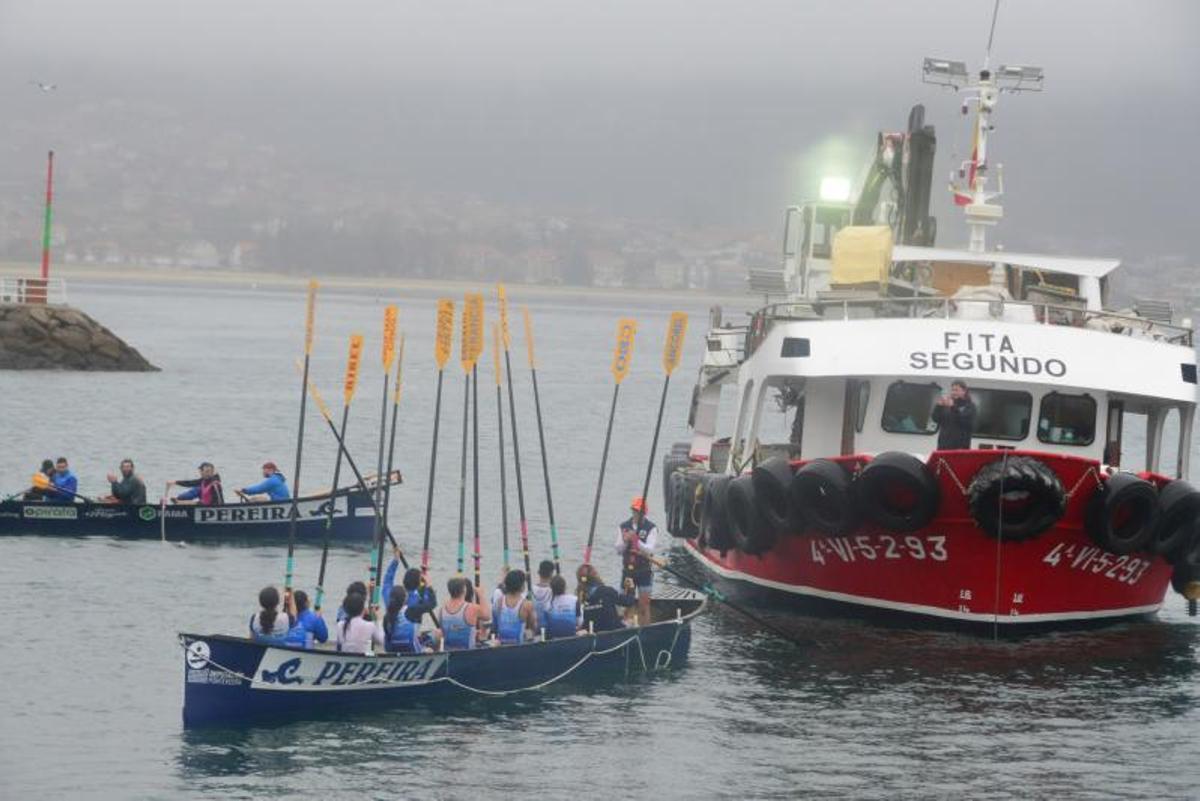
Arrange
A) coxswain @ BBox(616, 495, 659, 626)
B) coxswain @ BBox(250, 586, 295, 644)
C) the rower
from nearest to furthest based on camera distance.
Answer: coxswain @ BBox(250, 586, 295, 644) < the rower < coxswain @ BBox(616, 495, 659, 626)

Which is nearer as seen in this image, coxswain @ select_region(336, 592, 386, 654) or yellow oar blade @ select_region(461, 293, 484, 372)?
coxswain @ select_region(336, 592, 386, 654)

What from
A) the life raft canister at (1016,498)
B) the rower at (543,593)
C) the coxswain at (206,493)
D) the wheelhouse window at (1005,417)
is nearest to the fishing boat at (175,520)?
the coxswain at (206,493)

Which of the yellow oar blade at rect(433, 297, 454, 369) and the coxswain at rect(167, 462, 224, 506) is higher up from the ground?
the yellow oar blade at rect(433, 297, 454, 369)

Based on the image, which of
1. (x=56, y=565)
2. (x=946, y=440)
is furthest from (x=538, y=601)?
(x=56, y=565)

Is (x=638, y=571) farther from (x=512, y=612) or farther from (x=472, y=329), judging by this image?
(x=472, y=329)

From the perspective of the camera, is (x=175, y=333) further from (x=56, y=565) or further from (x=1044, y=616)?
(x=1044, y=616)

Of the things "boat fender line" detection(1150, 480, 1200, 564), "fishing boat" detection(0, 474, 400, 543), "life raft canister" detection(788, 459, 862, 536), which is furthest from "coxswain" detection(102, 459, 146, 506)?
"boat fender line" detection(1150, 480, 1200, 564)

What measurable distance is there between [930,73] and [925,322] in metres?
9.34

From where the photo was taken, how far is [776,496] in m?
32.3

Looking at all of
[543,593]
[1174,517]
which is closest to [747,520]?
[543,593]

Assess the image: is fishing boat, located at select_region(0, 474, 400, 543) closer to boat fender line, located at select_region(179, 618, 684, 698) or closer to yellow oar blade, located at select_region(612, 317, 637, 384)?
yellow oar blade, located at select_region(612, 317, 637, 384)

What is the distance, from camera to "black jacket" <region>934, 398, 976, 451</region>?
31047mm

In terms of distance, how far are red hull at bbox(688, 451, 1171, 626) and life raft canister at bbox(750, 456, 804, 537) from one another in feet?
1.84

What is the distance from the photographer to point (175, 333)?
167m
